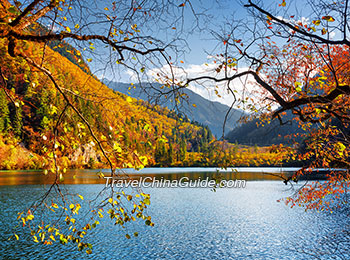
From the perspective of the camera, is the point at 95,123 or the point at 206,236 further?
the point at 206,236

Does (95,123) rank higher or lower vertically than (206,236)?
higher

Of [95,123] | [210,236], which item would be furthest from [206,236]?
[95,123]

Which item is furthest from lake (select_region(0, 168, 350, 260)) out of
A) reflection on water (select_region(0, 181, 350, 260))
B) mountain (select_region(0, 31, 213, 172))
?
mountain (select_region(0, 31, 213, 172))

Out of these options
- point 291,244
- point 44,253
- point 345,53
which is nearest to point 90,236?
point 44,253

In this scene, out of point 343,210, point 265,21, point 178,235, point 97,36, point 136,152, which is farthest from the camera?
point 343,210

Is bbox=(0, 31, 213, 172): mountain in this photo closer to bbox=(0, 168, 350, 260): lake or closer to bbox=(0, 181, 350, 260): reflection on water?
bbox=(0, 168, 350, 260): lake

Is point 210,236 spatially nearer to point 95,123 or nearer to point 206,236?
point 206,236

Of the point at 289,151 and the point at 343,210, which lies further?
the point at 343,210

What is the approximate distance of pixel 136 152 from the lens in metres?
2.80

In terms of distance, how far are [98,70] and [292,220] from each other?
54.9 feet

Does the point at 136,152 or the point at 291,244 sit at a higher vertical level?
the point at 136,152

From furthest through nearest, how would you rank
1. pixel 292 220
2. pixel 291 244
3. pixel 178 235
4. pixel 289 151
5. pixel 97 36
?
pixel 292 220 → pixel 178 235 → pixel 291 244 → pixel 289 151 → pixel 97 36

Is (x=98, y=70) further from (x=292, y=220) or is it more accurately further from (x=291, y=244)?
(x=292, y=220)

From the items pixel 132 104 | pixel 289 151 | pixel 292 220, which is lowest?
pixel 292 220
